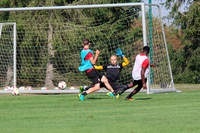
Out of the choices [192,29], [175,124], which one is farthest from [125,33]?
[175,124]

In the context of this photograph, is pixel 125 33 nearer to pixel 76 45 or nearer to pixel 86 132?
pixel 76 45

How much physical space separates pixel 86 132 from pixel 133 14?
37.3ft

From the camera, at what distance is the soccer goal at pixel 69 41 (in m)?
18.0

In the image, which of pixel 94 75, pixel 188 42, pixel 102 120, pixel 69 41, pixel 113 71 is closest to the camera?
pixel 102 120

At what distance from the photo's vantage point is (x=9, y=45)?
1938cm

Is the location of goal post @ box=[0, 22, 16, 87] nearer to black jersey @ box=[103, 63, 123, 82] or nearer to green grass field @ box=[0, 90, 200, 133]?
black jersey @ box=[103, 63, 123, 82]

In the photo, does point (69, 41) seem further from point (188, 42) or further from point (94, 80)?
point (188, 42)

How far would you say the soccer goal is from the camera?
1803 cm

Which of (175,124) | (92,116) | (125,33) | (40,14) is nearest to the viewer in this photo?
(175,124)

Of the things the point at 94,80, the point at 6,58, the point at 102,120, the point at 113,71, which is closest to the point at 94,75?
the point at 94,80

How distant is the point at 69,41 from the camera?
1970cm

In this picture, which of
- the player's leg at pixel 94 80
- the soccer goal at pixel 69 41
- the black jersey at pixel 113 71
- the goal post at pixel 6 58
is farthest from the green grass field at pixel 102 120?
the goal post at pixel 6 58

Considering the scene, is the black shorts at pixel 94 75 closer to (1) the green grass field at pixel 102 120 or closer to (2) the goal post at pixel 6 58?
(1) the green grass field at pixel 102 120

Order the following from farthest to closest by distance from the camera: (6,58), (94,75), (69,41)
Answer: (69,41) → (6,58) → (94,75)
